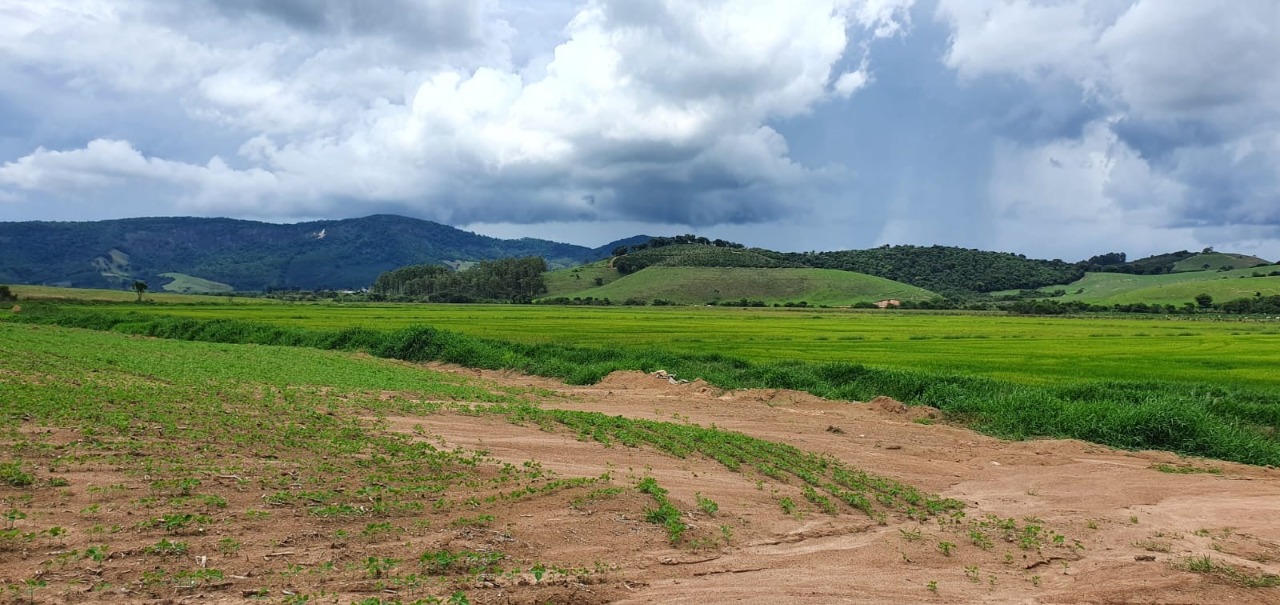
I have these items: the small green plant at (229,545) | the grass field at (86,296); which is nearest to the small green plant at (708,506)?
the small green plant at (229,545)

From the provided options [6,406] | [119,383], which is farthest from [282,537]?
[119,383]

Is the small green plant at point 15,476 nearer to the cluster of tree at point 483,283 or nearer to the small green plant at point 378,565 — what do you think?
the small green plant at point 378,565

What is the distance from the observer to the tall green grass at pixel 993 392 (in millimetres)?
17359

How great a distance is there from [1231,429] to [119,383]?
2680 centimetres

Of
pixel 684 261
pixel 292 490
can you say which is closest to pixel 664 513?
pixel 292 490

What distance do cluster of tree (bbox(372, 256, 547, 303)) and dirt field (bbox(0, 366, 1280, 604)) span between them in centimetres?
13753

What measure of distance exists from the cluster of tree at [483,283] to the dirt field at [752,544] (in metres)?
138

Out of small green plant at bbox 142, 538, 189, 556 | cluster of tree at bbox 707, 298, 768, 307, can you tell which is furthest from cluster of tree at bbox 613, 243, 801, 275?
small green plant at bbox 142, 538, 189, 556

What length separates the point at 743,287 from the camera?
146875 mm

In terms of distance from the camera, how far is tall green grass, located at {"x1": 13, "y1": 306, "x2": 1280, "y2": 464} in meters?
17.4

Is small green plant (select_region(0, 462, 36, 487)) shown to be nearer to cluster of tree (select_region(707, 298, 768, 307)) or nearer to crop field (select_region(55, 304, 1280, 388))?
crop field (select_region(55, 304, 1280, 388))

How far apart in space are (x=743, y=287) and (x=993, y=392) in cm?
12564

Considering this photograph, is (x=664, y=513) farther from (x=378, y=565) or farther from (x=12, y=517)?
(x=12, y=517)

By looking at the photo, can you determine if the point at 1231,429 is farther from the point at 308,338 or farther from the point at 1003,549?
the point at 308,338
